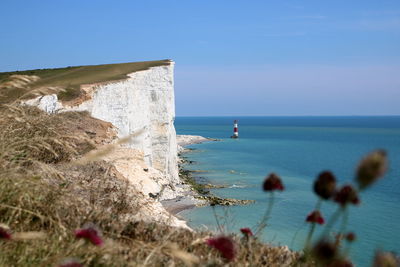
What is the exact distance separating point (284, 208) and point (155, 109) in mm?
9845

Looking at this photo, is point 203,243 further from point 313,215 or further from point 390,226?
point 390,226

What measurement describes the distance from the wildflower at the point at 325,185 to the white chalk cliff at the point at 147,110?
16.6 metres

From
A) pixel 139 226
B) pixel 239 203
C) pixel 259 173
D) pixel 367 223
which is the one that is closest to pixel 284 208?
pixel 239 203

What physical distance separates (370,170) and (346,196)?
34 cm

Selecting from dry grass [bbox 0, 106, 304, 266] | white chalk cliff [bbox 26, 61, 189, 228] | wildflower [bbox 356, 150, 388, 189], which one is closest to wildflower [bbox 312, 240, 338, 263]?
wildflower [bbox 356, 150, 388, 189]

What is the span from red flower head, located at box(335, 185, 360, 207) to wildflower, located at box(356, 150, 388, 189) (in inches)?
9.1

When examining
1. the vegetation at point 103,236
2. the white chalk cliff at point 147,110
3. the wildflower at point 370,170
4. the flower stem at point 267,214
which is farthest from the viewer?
the white chalk cliff at point 147,110

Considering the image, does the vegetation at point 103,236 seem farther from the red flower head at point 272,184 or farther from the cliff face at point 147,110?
the cliff face at point 147,110

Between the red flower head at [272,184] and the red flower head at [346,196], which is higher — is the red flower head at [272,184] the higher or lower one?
the lower one

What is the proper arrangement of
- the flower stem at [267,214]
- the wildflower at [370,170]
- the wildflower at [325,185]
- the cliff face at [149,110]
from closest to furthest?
1. the wildflower at [370,170]
2. the wildflower at [325,185]
3. the flower stem at [267,214]
4. the cliff face at [149,110]

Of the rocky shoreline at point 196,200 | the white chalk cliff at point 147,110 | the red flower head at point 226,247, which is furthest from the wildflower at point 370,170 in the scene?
the white chalk cliff at point 147,110

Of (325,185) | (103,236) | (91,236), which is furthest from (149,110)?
(325,185)

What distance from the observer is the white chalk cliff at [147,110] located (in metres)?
19.9

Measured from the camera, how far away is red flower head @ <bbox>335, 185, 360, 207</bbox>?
1.57 m
